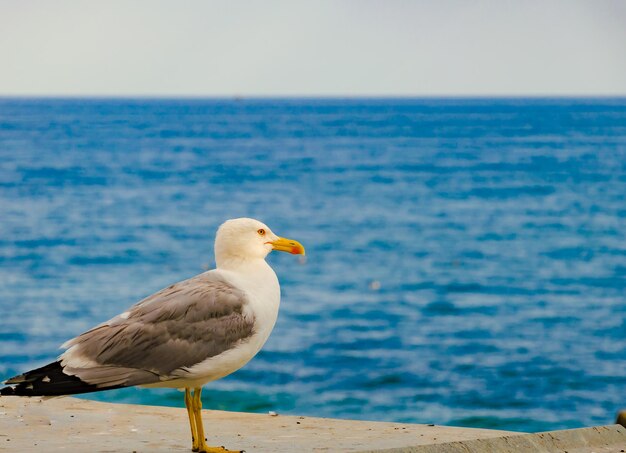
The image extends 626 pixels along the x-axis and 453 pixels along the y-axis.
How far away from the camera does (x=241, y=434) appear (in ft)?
24.9

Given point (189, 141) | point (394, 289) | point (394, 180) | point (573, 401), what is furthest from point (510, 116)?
point (573, 401)

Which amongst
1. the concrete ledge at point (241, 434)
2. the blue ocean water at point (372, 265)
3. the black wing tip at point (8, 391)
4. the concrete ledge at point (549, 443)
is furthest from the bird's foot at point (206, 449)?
the blue ocean water at point (372, 265)

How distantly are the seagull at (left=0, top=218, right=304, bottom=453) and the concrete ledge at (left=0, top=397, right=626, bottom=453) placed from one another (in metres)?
0.62

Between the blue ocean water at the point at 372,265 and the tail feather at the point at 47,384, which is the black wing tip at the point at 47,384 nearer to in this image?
the tail feather at the point at 47,384

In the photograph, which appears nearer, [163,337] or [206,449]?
[163,337]

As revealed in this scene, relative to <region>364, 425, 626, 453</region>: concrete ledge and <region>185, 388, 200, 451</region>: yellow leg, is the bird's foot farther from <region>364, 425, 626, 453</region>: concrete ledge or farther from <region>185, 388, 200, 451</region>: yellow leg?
<region>364, 425, 626, 453</region>: concrete ledge

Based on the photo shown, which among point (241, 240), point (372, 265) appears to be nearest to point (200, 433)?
point (241, 240)

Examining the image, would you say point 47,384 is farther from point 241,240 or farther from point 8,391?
point 241,240

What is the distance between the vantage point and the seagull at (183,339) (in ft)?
20.7

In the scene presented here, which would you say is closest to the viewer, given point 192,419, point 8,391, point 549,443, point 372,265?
point 8,391

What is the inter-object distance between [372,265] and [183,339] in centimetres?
2978

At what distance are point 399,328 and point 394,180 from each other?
Answer: 1674 inches

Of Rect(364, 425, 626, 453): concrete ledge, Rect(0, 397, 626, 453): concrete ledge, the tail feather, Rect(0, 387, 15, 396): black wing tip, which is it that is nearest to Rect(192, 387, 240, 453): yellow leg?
Rect(0, 397, 626, 453): concrete ledge

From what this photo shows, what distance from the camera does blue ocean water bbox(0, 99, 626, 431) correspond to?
19594 millimetres
